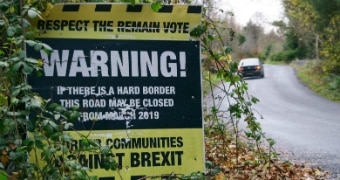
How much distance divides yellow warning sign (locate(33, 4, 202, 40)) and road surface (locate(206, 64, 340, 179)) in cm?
269

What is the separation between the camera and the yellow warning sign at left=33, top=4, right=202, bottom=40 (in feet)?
11.5

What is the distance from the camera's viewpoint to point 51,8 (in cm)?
348

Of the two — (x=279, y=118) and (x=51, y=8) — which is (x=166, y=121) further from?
(x=279, y=118)

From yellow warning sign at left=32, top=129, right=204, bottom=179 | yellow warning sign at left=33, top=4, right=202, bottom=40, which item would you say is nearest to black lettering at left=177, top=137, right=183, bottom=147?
yellow warning sign at left=32, top=129, right=204, bottom=179

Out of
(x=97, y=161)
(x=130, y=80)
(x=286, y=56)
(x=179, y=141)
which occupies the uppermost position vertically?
(x=286, y=56)

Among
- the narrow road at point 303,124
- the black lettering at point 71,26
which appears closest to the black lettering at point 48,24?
the black lettering at point 71,26

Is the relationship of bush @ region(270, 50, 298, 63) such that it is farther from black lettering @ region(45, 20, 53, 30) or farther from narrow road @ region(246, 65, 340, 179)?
black lettering @ region(45, 20, 53, 30)

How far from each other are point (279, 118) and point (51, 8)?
16049 millimetres

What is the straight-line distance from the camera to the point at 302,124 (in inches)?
651

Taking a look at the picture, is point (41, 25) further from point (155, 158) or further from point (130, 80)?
point (155, 158)

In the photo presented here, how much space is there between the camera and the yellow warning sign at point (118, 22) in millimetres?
3496

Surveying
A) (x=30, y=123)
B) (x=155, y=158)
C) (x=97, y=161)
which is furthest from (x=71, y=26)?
(x=155, y=158)

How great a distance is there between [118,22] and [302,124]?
541 inches

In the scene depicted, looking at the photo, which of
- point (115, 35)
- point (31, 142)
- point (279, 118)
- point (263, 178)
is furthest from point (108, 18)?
point (279, 118)
